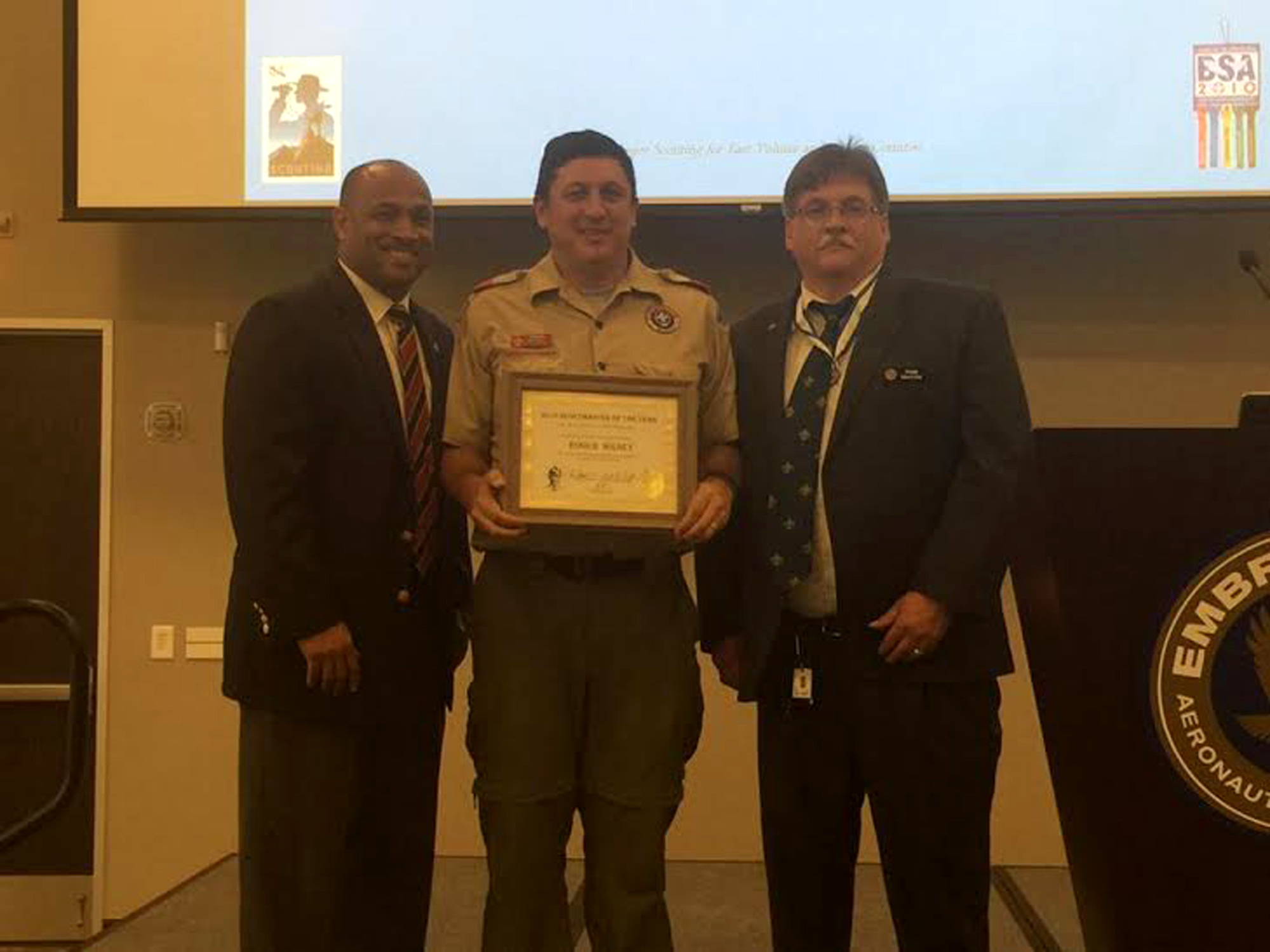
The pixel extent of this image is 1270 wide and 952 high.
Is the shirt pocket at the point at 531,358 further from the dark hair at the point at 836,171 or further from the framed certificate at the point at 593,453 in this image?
the dark hair at the point at 836,171

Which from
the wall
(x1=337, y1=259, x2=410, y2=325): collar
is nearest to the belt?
(x1=337, y1=259, x2=410, y2=325): collar

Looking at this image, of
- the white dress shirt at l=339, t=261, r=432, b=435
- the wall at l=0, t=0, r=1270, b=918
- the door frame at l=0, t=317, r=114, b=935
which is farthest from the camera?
the door frame at l=0, t=317, r=114, b=935

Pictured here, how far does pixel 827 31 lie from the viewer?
3389 millimetres

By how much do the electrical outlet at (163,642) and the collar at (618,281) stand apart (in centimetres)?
236

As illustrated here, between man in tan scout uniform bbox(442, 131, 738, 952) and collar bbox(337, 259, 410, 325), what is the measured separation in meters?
0.35

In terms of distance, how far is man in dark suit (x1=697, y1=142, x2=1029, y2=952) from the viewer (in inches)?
80.2

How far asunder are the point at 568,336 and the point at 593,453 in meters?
0.22

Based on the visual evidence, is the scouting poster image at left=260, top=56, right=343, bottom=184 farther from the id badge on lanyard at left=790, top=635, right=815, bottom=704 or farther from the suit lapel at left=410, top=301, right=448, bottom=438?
the id badge on lanyard at left=790, top=635, right=815, bottom=704

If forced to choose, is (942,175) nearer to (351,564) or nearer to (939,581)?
(939,581)

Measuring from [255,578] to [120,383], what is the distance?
206cm

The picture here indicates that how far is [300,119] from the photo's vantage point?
351cm

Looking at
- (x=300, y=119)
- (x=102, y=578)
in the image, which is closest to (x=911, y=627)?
(x=300, y=119)

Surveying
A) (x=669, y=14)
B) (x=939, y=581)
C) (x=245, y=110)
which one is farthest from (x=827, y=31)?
(x=939, y=581)

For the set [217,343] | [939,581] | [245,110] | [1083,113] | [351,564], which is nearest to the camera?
A: [939,581]
